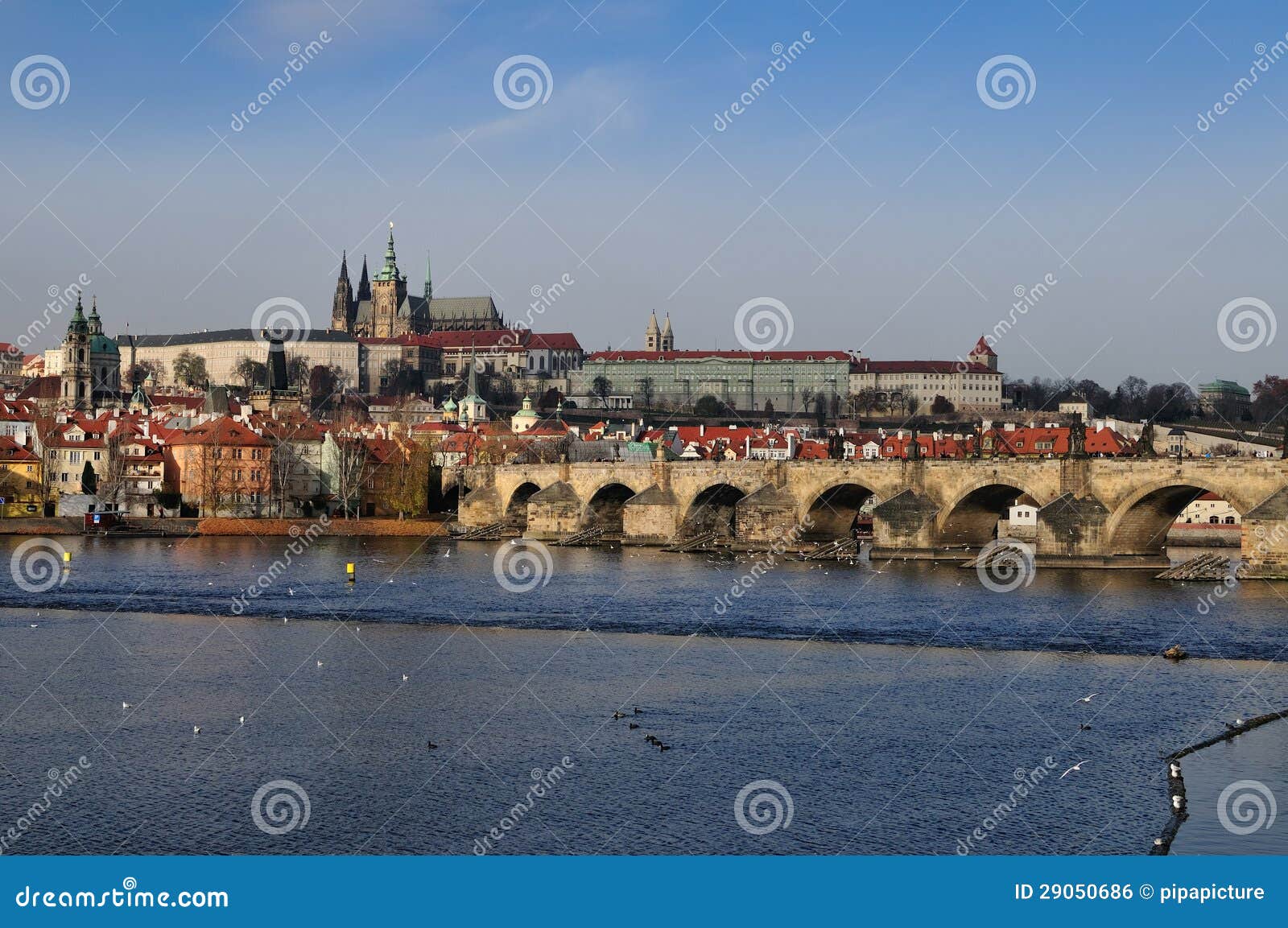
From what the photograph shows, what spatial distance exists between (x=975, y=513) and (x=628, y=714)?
1315 inches

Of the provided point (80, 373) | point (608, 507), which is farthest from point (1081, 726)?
point (80, 373)

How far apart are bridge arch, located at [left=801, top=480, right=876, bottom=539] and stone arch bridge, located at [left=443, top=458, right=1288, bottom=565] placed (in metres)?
0.05

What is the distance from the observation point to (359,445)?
3031 inches

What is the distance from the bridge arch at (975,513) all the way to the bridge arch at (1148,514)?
4.13 meters

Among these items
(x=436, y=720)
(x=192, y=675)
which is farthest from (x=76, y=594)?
(x=436, y=720)

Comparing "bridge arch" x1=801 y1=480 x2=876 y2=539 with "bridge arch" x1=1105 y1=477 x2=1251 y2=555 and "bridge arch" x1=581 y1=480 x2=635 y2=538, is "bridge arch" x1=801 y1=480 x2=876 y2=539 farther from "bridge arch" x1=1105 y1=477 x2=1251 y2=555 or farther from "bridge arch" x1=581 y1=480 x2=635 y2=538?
"bridge arch" x1=1105 y1=477 x2=1251 y2=555

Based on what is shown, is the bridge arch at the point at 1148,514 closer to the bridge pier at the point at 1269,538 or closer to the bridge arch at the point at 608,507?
the bridge pier at the point at 1269,538

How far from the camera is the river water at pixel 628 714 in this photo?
17516mm

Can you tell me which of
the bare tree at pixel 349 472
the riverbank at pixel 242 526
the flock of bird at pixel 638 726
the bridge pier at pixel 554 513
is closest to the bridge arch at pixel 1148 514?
the bridge pier at pixel 554 513

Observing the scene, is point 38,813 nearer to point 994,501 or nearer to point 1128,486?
point 1128,486

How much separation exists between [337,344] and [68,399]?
81.7 m

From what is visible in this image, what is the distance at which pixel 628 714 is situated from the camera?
2355cm

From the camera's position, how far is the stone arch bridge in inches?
1833

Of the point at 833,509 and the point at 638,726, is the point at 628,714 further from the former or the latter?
the point at 833,509
